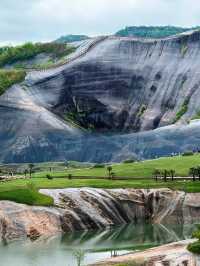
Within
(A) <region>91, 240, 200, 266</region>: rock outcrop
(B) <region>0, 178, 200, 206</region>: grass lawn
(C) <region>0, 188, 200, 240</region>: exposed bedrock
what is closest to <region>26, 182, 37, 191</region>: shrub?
(B) <region>0, 178, 200, 206</region>: grass lawn

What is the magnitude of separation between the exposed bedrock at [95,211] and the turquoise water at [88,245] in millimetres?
2321

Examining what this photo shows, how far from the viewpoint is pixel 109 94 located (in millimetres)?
187875

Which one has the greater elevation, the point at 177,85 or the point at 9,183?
the point at 177,85

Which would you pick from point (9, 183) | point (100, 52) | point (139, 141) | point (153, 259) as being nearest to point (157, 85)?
point (100, 52)

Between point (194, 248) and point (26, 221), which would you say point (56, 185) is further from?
point (194, 248)

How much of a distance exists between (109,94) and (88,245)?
111 meters

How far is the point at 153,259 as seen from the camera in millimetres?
58875

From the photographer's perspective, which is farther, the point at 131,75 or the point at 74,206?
the point at 131,75

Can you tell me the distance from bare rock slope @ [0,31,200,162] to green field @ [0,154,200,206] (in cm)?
5137

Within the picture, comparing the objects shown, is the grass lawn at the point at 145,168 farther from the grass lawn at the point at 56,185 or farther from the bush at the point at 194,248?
the bush at the point at 194,248

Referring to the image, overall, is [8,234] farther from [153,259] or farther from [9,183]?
[153,259]

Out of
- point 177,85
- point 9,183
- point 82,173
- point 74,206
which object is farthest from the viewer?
point 177,85

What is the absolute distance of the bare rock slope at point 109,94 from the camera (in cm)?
17075

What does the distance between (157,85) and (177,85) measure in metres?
5.38
